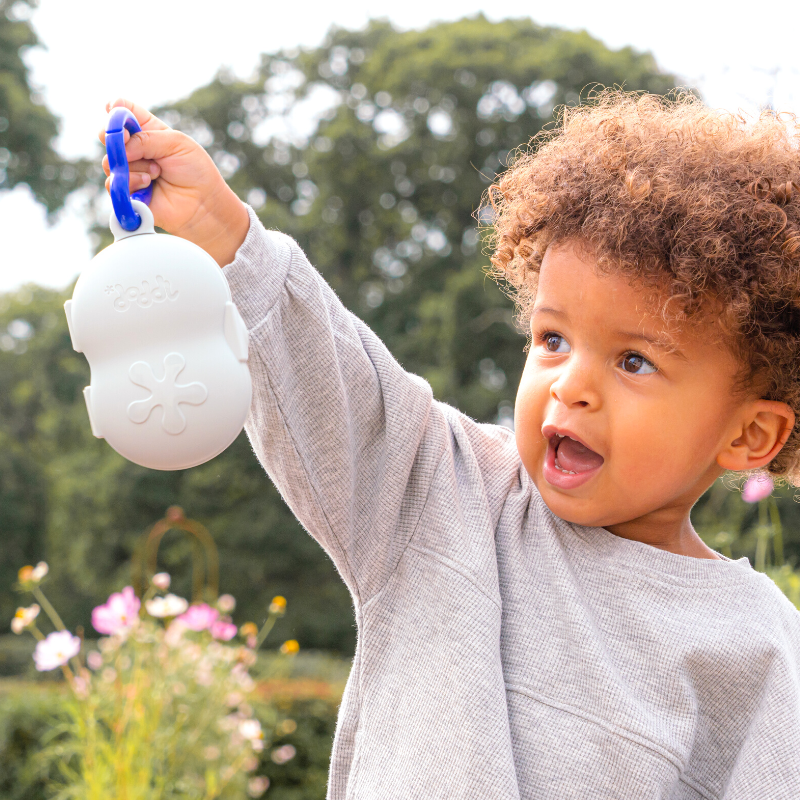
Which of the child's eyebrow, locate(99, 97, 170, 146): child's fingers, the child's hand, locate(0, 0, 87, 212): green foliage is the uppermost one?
locate(99, 97, 170, 146): child's fingers

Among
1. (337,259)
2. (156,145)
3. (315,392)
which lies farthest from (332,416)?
(337,259)

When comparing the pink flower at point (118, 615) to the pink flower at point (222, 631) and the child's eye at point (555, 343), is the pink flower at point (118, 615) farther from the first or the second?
the child's eye at point (555, 343)

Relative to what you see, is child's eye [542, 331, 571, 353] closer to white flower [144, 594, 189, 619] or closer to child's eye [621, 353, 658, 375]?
child's eye [621, 353, 658, 375]

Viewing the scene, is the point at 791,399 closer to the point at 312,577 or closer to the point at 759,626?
Result: the point at 759,626

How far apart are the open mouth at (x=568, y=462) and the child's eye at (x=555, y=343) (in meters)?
0.10

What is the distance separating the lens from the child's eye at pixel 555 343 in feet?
3.37

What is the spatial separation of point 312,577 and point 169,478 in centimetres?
226

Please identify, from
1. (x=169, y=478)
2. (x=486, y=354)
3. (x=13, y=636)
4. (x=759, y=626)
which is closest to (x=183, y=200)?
(x=759, y=626)

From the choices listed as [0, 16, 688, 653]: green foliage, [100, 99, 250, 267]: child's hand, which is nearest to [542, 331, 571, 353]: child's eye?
[100, 99, 250, 267]: child's hand

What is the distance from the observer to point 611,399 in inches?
38.6

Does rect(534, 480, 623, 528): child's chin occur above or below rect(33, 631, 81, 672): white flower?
above

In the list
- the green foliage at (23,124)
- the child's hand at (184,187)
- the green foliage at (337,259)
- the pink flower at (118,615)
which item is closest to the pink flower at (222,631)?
the pink flower at (118,615)

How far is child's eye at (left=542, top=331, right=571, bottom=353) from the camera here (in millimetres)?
1026

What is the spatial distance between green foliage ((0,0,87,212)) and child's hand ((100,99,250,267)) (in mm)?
9443
